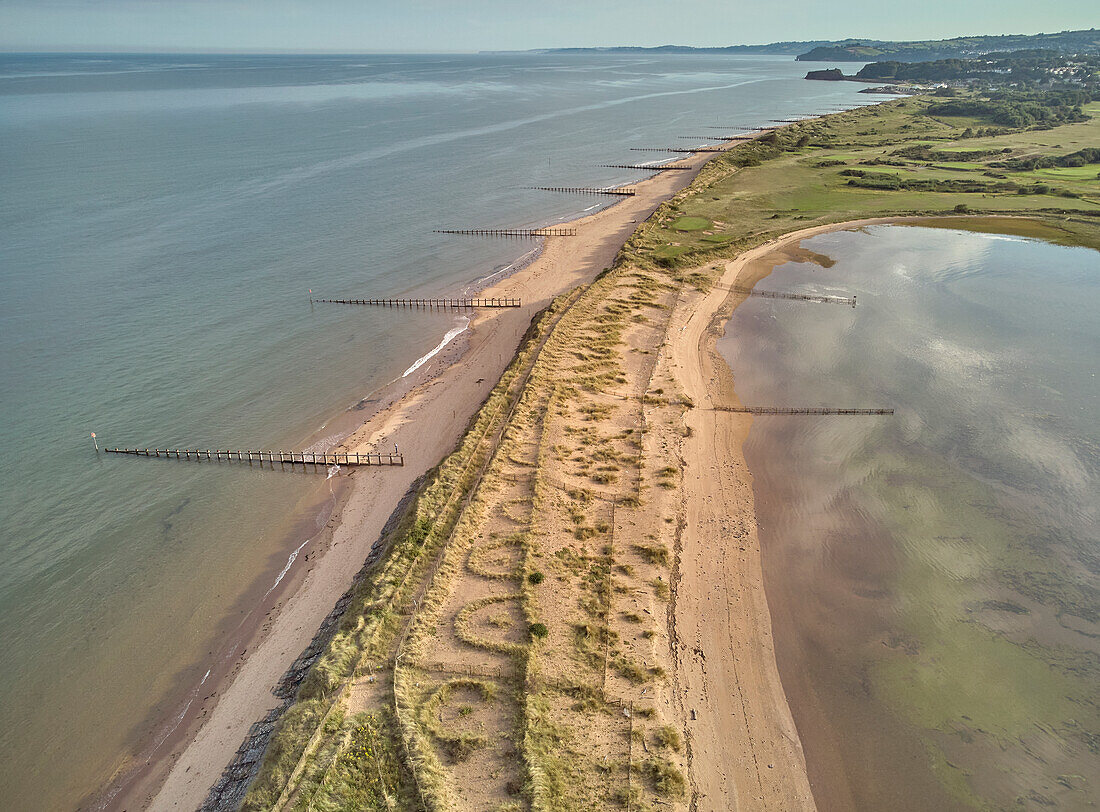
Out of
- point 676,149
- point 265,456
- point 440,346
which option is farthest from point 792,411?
point 676,149

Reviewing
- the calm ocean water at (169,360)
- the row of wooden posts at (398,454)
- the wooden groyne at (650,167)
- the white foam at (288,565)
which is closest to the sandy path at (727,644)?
the row of wooden posts at (398,454)

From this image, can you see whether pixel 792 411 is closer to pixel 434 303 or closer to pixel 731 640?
pixel 731 640

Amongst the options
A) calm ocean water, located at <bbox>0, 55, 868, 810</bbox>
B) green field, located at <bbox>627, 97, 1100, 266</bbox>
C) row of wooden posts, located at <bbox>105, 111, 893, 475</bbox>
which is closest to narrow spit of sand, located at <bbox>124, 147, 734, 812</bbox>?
row of wooden posts, located at <bbox>105, 111, 893, 475</bbox>

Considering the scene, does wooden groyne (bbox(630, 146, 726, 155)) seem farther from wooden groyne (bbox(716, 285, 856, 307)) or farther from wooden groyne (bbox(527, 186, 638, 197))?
wooden groyne (bbox(716, 285, 856, 307))

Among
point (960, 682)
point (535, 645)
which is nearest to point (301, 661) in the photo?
point (535, 645)

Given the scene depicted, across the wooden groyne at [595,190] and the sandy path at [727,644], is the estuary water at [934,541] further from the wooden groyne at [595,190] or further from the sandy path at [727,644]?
the wooden groyne at [595,190]

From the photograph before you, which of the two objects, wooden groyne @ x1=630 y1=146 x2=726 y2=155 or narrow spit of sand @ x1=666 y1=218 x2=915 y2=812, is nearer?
narrow spit of sand @ x1=666 y1=218 x2=915 y2=812
